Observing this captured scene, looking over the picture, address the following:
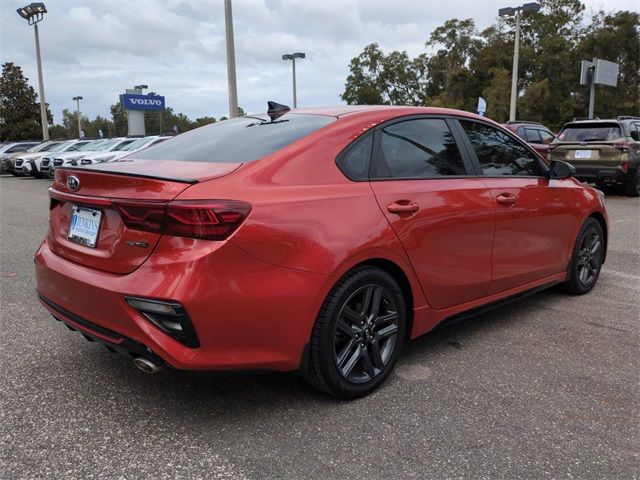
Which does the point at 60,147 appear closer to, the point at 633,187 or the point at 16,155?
the point at 16,155

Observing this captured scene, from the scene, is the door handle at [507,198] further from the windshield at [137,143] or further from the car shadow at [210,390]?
the windshield at [137,143]

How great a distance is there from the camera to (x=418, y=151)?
3398 mm

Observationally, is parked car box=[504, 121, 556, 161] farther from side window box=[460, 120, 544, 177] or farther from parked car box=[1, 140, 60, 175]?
parked car box=[1, 140, 60, 175]

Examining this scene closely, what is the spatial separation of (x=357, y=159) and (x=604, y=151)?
10.7 m

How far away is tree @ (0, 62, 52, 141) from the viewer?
53.0 metres

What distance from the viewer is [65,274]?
9.23 ft

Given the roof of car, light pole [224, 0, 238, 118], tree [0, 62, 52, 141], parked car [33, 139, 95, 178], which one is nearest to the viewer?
the roof of car

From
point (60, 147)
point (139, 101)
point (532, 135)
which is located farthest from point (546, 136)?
Answer: point (139, 101)

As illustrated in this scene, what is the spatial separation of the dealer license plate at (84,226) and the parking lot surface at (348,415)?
32.0 inches

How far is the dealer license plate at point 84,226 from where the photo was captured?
2.73 m

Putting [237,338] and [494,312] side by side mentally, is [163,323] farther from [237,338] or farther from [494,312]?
[494,312]

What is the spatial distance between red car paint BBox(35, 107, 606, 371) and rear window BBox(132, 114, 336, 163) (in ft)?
0.41

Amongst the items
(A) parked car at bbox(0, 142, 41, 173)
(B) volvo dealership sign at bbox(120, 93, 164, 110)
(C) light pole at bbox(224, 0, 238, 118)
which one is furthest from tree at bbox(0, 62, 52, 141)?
(C) light pole at bbox(224, 0, 238, 118)

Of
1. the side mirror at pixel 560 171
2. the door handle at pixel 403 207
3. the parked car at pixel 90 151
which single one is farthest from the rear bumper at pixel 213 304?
the parked car at pixel 90 151
